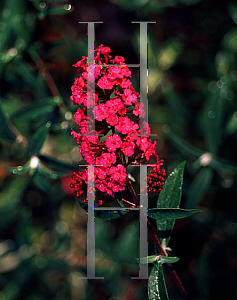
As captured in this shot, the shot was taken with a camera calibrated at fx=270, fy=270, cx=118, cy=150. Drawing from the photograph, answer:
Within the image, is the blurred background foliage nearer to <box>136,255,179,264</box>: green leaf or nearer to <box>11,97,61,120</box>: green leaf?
<box>11,97,61,120</box>: green leaf

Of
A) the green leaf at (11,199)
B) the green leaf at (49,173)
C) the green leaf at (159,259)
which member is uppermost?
the green leaf at (49,173)

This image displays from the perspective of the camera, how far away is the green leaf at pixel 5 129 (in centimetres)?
126

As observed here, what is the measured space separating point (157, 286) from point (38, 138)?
808mm

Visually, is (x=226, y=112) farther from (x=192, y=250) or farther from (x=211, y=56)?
(x=192, y=250)

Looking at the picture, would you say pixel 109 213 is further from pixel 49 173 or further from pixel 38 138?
pixel 38 138

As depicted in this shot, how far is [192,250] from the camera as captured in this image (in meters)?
1.64

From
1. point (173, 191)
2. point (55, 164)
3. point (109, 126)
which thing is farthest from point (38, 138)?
point (173, 191)

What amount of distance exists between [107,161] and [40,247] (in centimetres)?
121

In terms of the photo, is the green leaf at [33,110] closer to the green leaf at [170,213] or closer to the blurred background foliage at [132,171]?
the blurred background foliage at [132,171]

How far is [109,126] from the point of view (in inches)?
34.1

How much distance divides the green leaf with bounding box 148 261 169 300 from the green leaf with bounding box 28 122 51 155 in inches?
28.9

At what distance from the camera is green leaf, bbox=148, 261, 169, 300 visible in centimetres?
99

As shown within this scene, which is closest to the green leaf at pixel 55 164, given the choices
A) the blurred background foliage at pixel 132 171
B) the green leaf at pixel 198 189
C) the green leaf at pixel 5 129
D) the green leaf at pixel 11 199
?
the blurred background foliage at pixel 132 171

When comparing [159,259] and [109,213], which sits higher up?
[109,213]
